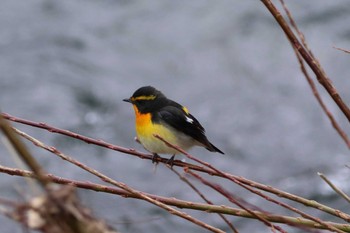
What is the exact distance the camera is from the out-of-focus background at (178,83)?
719cm

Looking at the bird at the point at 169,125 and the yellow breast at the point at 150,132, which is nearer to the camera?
the yellow breast at the point at 150,132

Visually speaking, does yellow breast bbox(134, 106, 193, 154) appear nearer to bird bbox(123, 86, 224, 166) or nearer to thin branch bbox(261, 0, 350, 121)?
bird bbox(123, 86, 224, 166)

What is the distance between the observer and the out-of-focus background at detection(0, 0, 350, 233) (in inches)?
283

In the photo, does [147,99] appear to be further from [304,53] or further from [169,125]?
[304,53]

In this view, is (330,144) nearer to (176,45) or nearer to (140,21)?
(176,45)

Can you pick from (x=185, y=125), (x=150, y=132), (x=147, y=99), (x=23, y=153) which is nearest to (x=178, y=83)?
(x=147, y=99)

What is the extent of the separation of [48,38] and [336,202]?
370cm

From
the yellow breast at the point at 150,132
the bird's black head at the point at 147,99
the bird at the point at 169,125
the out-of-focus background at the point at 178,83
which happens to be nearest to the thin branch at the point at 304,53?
the yellow breast at the point at 150,132

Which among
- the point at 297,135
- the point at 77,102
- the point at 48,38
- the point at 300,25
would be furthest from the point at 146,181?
the point at 300,25

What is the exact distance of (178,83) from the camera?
8289 mm

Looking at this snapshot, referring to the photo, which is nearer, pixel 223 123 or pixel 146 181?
pixel 146 181

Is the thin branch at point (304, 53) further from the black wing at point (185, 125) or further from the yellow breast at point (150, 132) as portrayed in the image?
the black wing at point (185, 125)

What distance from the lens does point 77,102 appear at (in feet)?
25.3

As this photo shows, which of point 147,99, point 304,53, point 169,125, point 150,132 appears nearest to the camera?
point 304,53
